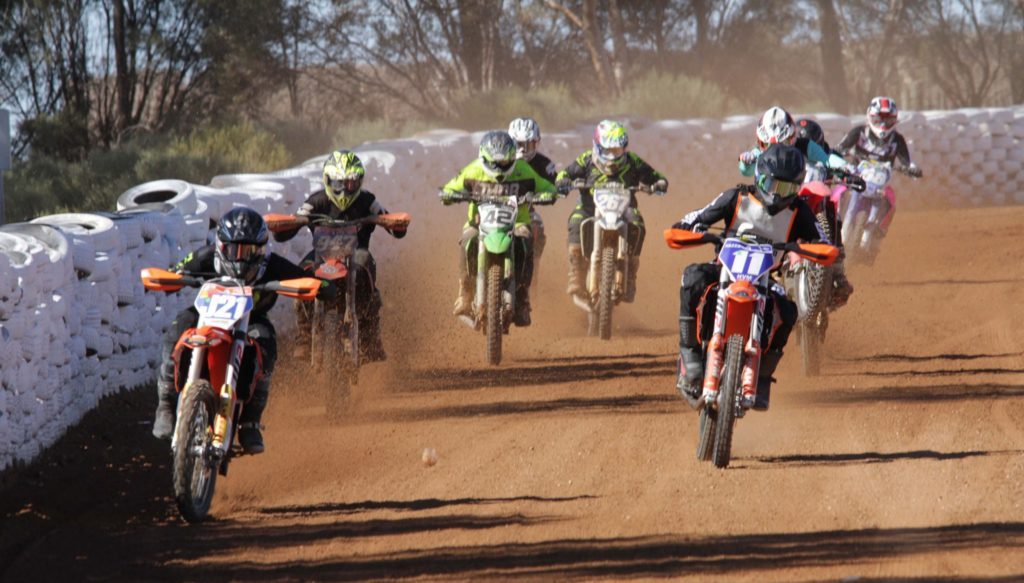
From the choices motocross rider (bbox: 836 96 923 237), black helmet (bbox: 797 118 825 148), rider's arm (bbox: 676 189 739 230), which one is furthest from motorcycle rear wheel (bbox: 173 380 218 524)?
motocross rider (bbox: 836 96 923 237)

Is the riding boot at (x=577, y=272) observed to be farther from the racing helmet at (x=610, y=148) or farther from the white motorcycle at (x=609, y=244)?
the racing helmet at (x=610, y=148)

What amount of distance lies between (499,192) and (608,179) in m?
1.55

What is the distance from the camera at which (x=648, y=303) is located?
17.1 m

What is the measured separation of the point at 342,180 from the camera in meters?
11.2

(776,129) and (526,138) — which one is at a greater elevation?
(776,129)

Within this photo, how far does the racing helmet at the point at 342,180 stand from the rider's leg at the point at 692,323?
10.7 ft

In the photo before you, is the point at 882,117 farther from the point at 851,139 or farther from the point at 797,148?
the point at 797,148

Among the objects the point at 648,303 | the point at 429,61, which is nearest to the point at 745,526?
the point at 648,303

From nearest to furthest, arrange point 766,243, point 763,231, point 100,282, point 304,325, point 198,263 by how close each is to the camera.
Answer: point 198,263, point 766,243, point 763,231, point 100,282, point 304,325

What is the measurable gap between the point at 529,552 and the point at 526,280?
556 cm

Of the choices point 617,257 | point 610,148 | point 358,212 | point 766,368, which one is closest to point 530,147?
point 610,148

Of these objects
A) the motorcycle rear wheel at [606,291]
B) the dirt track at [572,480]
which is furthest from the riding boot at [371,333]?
the motorcycle rear wheel at [606,291]

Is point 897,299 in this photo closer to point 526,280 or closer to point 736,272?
point 526,280

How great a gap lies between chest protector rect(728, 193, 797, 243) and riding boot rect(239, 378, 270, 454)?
10.00ft
